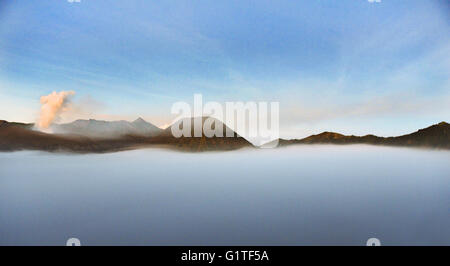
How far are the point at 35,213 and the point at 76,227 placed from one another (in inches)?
12.8

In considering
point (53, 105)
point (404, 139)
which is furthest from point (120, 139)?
point (404, 139)

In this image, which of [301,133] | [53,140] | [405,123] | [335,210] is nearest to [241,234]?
[335,210]

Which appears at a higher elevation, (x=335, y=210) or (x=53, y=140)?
(x=53, y=140)

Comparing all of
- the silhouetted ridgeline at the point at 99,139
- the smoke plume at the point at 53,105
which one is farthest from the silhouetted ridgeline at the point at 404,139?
the smoke plume at the point at 53,105

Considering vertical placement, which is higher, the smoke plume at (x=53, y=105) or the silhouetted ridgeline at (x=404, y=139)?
the smoke plume at (x=53, y=105)

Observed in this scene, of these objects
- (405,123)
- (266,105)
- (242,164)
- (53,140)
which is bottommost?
(242,164)

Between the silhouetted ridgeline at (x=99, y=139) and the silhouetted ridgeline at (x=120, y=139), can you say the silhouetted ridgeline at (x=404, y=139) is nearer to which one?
the silhouetted ridgeline at (x=120, y=139)

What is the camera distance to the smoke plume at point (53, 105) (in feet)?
4.21

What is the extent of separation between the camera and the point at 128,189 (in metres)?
1.31

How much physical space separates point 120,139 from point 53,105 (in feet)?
1.65

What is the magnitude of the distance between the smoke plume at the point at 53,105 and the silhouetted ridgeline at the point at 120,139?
0.07 meters

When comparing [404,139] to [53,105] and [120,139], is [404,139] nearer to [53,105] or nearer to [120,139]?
[120,139]

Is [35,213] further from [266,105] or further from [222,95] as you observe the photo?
[266,105]

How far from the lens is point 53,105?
4.22ft
